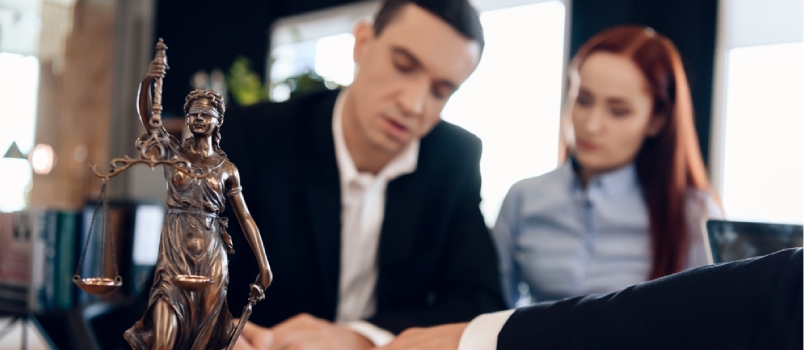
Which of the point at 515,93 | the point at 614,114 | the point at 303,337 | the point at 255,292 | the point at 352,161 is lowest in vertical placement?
the point at 303,337

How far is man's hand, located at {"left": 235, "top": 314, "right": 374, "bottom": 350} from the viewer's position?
25.6 inches

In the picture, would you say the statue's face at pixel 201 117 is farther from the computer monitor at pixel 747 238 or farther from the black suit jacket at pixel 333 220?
the computer monitor at pixel 747 238

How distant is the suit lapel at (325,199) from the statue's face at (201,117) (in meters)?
0.54

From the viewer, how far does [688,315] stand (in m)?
0.51

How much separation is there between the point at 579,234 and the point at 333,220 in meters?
0.49

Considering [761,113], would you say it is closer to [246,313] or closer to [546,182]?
[546,182]

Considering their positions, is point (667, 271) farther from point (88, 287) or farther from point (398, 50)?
point (88, 287)

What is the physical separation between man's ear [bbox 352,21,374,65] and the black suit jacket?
90mm

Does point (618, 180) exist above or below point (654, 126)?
below

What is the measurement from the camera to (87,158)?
4.33m

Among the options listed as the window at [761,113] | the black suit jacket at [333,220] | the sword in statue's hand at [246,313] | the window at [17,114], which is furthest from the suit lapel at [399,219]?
the window at [17,114]

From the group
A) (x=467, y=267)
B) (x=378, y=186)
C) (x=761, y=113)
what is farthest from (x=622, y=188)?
(x=761, y=113)

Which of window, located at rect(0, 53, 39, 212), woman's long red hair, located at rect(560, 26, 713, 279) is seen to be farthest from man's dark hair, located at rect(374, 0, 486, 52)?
window, located at rect(0, 53, 39, 212)

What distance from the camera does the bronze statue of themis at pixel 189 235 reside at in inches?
15.9
